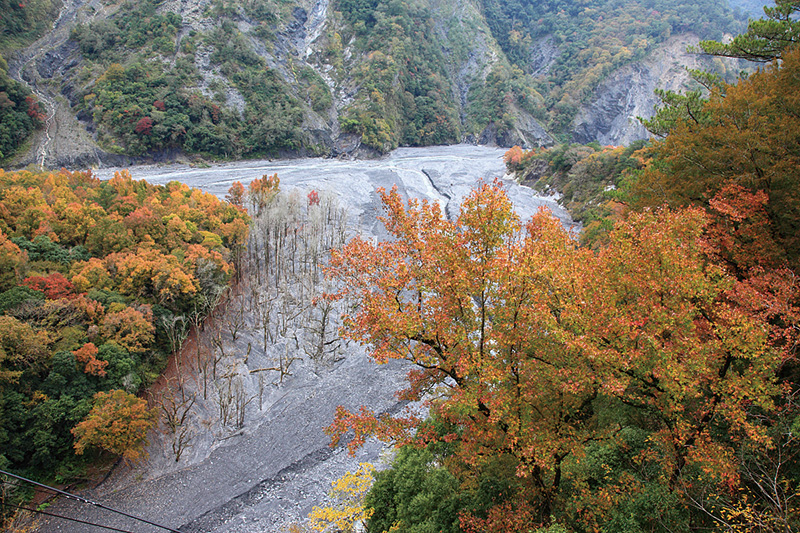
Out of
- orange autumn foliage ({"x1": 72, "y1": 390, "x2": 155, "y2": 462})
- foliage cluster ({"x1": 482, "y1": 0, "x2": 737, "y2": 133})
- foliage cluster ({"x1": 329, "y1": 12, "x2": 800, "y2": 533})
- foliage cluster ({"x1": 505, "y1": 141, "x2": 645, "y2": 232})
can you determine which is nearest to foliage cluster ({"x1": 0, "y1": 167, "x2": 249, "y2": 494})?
orange autumn foliage ({"x1": 72, "y1": 390, "x2": 155, "y2": 462})

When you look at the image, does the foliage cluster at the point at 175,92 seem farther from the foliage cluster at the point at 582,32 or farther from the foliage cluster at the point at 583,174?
the foliage cluster at the point at 582,32

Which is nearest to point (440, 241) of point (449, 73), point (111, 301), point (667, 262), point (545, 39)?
point (667, 262)

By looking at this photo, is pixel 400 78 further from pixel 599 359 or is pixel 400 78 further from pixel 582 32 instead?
pixel 599 359

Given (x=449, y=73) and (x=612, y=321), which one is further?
(x=449, y=73)

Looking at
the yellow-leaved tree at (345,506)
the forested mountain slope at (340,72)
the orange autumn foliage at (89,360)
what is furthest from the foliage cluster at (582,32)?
the orange autumn foliage at (89,360)

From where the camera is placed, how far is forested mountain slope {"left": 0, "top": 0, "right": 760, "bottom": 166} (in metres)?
56.6

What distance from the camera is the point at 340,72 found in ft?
284

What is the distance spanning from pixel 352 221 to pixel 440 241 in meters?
35.8

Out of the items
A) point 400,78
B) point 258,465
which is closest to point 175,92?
point 400,78

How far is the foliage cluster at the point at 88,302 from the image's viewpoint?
1569cm

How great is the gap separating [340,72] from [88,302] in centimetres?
7947

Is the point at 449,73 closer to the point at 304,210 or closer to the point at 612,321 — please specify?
the point at 304,210

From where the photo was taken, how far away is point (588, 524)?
8961mm

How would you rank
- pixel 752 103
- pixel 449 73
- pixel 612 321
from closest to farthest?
pixel 612 321 < pixel 752 103 < pixel 449 73
